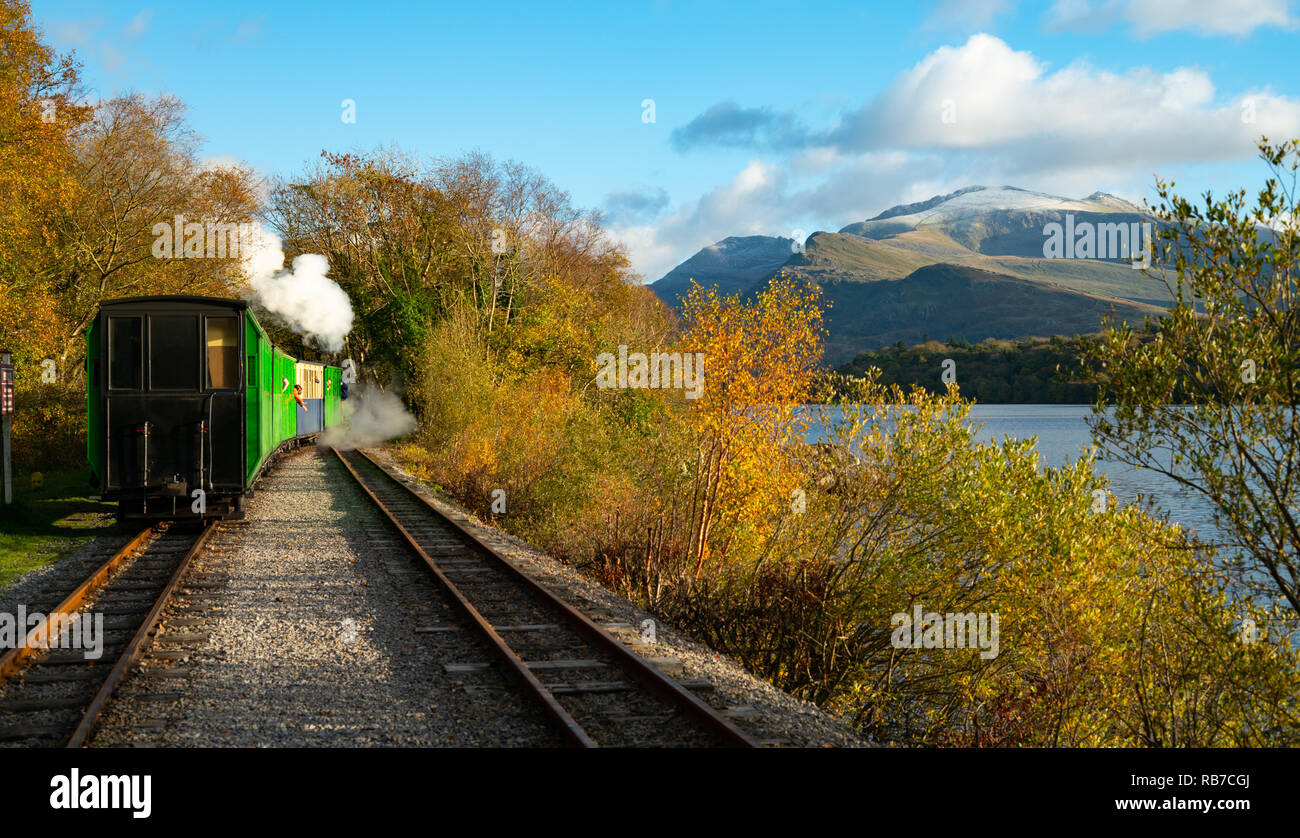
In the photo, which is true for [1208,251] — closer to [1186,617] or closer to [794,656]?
[1186,617]

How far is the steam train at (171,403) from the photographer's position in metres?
14.0

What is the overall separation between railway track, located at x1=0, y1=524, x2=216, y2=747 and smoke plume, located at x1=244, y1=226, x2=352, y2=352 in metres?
32.0

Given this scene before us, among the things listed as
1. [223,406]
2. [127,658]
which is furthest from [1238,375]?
[223,406]

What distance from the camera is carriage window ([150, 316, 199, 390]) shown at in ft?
46.3

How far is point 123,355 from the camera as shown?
555 inches

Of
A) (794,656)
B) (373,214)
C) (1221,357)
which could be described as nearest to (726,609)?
(794,656)

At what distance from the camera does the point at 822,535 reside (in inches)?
539

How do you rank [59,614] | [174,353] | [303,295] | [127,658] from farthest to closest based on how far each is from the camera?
[303,295] < [174,353] < [59,614] < [127,658]

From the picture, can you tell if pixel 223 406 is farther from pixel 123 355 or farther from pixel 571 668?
pixel 571 668

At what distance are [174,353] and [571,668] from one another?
9.83 meters

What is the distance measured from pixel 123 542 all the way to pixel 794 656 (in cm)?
1059

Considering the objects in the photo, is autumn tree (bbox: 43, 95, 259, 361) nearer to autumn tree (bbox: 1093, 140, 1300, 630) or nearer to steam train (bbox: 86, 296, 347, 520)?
steam train (bbox: 86, 296, 347, 520)

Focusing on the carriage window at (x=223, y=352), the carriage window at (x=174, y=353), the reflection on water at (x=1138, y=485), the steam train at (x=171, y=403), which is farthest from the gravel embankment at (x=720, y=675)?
the carriage window at (x=174, y=353)
